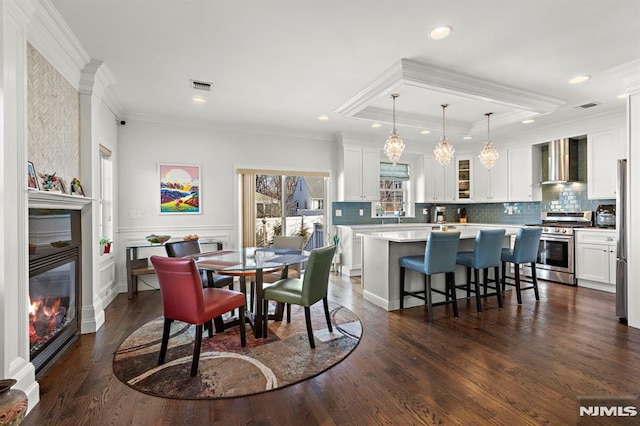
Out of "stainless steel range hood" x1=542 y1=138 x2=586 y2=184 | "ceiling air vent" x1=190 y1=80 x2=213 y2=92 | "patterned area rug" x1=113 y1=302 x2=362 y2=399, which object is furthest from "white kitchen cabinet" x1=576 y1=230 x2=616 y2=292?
"ceiling air vent" x1=190 y1=80 x2=213 y2=92

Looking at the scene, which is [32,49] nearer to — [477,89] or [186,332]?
[186,332]

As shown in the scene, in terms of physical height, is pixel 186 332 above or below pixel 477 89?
below

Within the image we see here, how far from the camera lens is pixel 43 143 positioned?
8.15ft

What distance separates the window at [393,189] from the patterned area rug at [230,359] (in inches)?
151

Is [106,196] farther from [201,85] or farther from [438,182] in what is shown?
[438,182]

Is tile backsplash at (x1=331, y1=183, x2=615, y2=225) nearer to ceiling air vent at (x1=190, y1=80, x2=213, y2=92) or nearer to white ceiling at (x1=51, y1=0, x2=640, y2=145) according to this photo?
white ceiling at (x1=51, y1=0, x2=640, y2=145)

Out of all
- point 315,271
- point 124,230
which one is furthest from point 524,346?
point 124,230

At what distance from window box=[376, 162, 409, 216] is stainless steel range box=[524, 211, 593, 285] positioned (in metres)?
2.59

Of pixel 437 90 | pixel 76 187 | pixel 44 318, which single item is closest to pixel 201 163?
pixel 76 187

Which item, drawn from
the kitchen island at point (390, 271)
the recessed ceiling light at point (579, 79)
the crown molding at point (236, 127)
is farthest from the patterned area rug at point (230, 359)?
the recessed ceiling light at point (579, 79)

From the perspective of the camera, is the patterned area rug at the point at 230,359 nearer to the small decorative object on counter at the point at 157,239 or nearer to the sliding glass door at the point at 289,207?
the small decorative object on counter at the point at 157,239

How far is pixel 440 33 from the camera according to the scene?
8.56ft

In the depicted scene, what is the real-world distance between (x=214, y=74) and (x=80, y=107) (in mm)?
1325

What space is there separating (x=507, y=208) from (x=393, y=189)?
229cm
